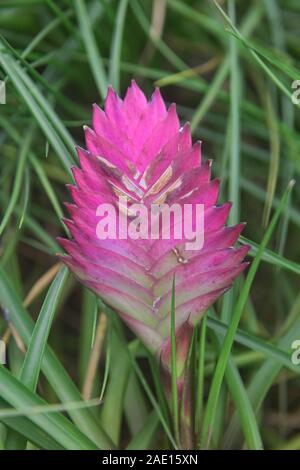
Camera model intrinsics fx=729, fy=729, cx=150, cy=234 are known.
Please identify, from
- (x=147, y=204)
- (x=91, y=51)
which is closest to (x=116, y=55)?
(x=91, y=51)

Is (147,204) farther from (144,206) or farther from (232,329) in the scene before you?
(232,329)

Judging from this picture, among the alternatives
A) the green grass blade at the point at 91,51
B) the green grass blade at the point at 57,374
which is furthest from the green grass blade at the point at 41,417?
the green grass blade at the point at 91,51

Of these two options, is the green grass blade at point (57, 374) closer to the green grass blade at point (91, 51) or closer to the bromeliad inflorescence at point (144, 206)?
the bromeliad inflorescence at point (144, 206)

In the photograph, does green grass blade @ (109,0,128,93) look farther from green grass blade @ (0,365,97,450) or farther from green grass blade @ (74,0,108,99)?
green grass blade @ (0,365,97,450)

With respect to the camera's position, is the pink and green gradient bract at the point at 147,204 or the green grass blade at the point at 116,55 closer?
the pink and green gradient bract at the point at 147,204

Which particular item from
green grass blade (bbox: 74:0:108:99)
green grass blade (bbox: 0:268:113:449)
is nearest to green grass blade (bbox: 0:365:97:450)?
green grass blade (bbox: 0:268:113:449)

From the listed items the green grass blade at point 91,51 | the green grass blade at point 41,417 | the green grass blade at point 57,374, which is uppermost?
the green grass blade at point 91,51

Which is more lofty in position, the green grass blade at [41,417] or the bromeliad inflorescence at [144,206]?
the bromeliad inflorescence at [144,206]
